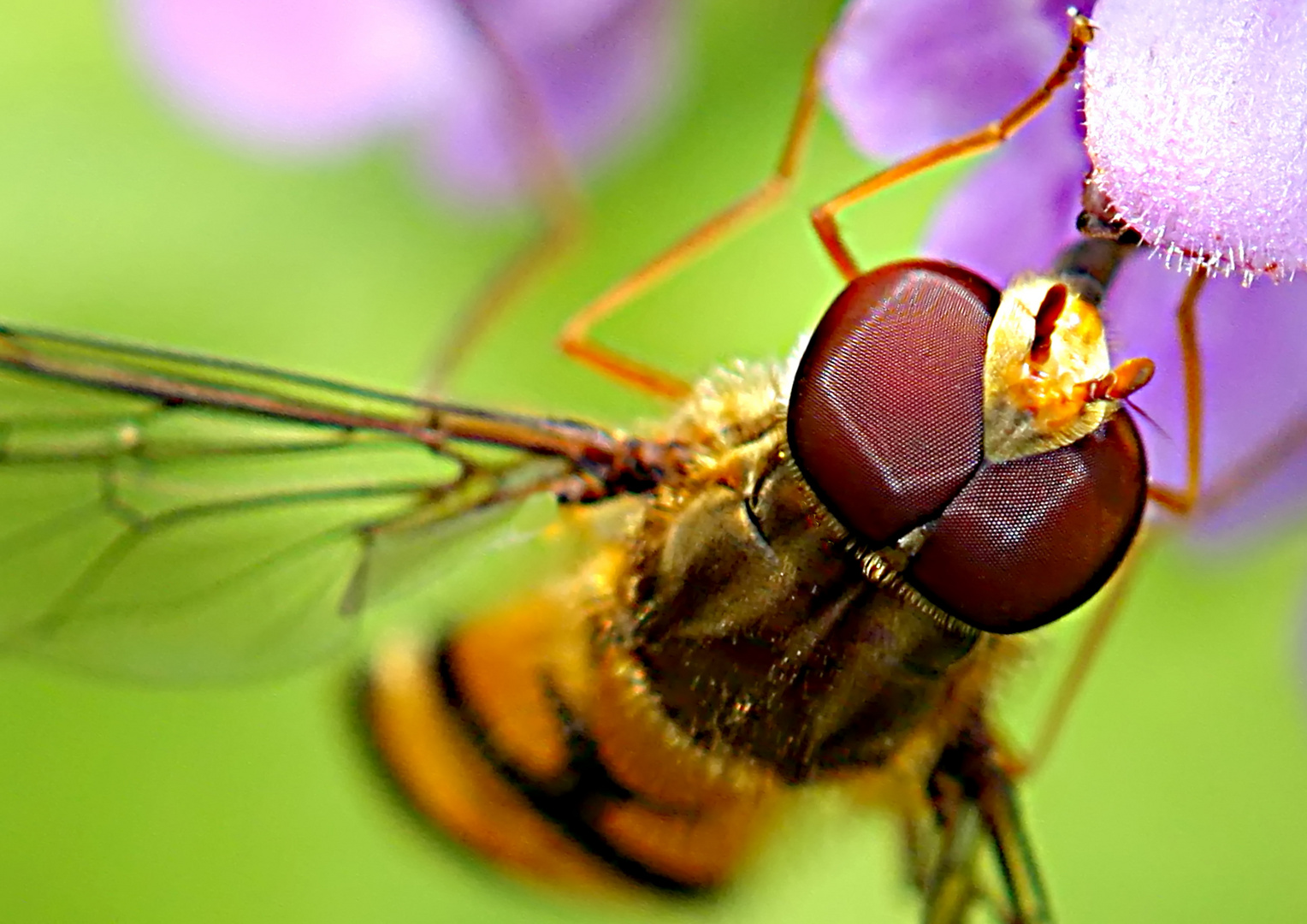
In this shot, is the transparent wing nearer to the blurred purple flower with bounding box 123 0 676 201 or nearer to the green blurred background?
the green blurred background

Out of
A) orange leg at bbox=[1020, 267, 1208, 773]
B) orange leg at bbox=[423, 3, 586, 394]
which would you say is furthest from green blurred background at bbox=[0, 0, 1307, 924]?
orange leg at bbox=[1020, 267, 1208, 773]

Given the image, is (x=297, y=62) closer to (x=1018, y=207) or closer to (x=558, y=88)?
(x=558, y=88)

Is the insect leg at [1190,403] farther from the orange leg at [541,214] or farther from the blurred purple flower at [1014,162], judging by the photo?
the orange leg at [541,214]

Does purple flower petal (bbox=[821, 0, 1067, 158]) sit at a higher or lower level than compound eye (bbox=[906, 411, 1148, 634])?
higher

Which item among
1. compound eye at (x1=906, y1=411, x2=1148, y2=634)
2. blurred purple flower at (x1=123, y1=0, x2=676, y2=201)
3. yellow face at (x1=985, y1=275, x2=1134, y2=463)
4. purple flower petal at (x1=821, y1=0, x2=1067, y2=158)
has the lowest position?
compound eye at (x1=906, y1=411, x2=1148, y2=634)

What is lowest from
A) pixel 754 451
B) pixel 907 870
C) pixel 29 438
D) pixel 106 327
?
pixel 907 870

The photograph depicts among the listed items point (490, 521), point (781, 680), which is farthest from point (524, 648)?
point (781, 680)

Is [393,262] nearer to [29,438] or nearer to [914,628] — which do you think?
[29,438]
